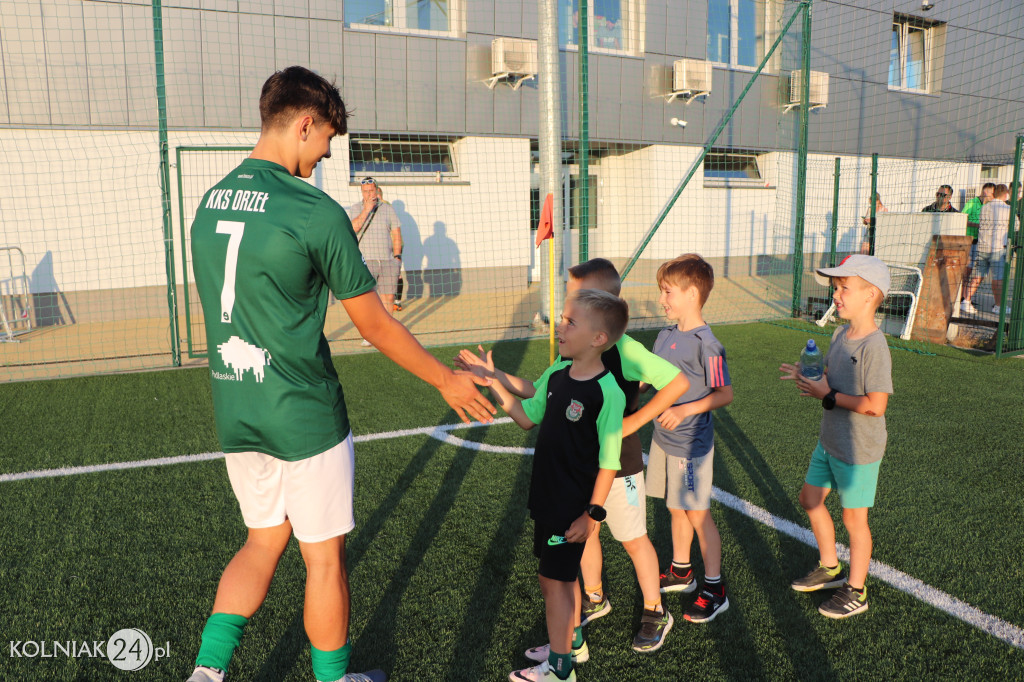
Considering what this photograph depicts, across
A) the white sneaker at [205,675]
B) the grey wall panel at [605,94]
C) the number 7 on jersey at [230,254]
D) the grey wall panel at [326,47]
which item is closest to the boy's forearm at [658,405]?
the number 7 on jersey at [230,254]

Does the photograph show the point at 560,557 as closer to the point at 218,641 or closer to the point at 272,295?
the point at 218,641

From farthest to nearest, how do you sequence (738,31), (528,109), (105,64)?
(738,31) < (528,109) < (105,64)

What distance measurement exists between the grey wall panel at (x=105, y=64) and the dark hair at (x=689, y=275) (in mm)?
10764

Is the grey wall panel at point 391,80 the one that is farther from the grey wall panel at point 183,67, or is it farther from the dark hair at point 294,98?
the dark hair at point 294,98

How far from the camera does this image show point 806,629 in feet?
9.41

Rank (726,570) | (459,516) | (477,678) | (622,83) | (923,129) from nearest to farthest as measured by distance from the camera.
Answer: (477,678) → (726,570) → (459,516) → (622,83) → (923,129)

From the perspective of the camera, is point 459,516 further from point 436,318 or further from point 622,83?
point 622,83

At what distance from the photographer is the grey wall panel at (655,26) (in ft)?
47.9

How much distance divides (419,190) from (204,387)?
7.39m

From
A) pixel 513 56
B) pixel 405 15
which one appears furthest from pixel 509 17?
pixel 405 15

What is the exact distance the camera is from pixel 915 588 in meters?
3.12

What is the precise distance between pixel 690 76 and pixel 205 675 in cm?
1466

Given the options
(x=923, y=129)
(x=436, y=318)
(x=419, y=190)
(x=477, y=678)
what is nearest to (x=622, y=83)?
(x=419, y=190)

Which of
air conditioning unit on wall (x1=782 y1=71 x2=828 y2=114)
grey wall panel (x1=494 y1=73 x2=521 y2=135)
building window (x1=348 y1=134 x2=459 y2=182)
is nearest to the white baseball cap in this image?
building window (x1=348 y1=134 x2=459 y2=182)
